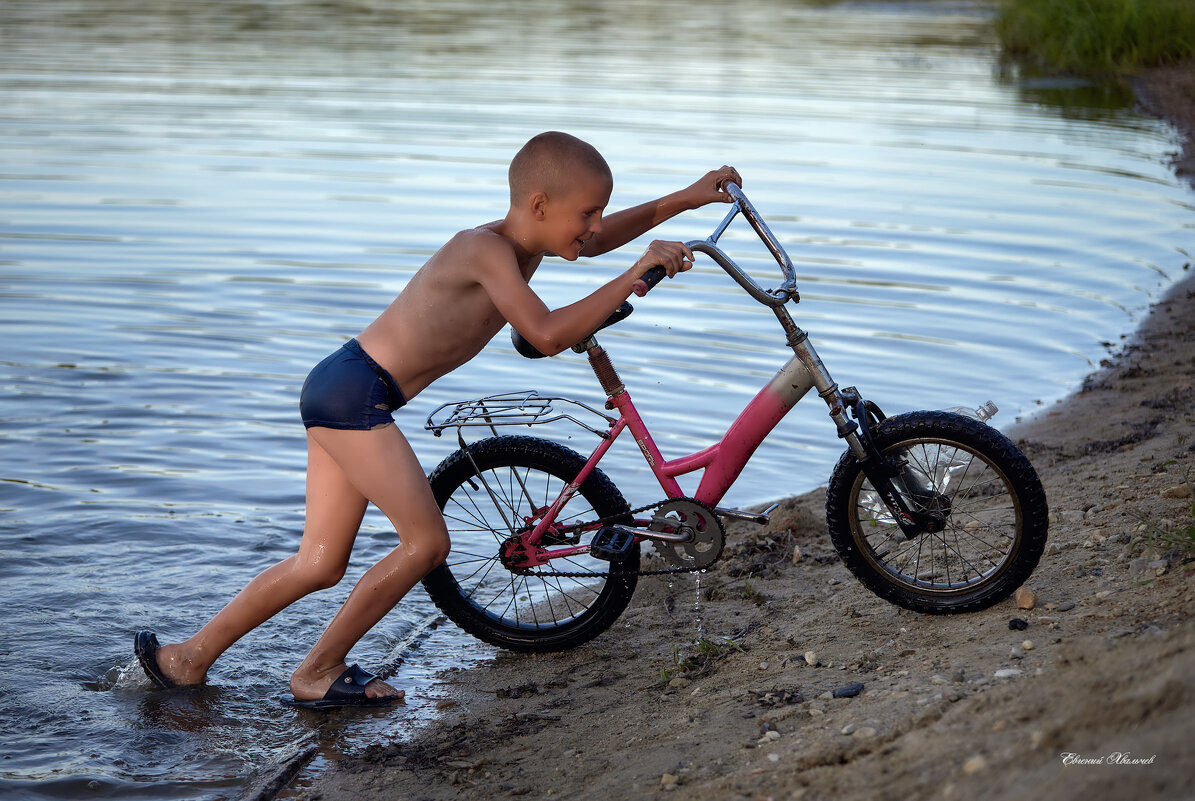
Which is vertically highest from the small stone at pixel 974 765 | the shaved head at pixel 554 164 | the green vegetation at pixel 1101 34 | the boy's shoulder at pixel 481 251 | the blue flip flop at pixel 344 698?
the green vegetation at pixel 1101 34

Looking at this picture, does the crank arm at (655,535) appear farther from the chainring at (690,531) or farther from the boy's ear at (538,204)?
the boy's ear at (538,204)

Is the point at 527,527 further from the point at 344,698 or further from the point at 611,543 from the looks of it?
the point at 344,698

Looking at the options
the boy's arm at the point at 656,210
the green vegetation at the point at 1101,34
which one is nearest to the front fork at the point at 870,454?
the boy's arm at the point at 656,210

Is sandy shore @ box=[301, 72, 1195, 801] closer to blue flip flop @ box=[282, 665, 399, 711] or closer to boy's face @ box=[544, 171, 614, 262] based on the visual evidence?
blue flip flop @ box=[282, 665, 399, 711]

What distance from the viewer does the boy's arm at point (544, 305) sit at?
4.17m

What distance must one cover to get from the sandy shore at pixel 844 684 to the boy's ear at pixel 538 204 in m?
1.74

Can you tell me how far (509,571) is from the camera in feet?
17.3

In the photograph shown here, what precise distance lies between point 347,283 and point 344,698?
687 centimetres

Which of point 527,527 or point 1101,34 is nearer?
point 527,527

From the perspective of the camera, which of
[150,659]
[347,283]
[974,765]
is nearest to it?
[974,765]

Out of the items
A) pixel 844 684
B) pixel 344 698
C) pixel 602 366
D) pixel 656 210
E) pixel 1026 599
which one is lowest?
pixel 344 698

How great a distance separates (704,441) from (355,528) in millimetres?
3383

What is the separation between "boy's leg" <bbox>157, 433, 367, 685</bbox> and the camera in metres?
4.47

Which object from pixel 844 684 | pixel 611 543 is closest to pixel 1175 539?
pixel 844 684
